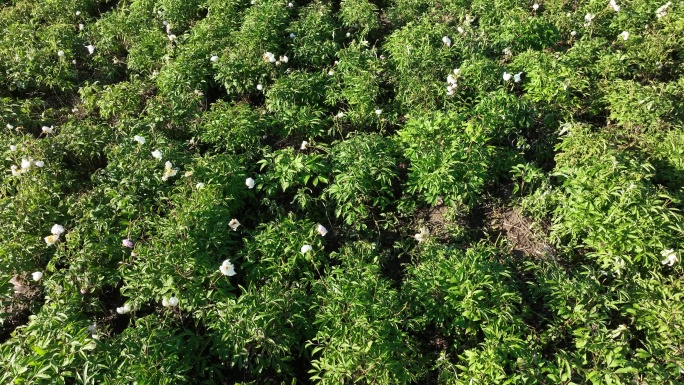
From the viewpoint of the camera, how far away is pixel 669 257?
3713 millimetres

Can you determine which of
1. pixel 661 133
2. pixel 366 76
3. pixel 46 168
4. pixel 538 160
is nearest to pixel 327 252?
pixel 366 76

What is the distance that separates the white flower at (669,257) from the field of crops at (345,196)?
12 centimetres

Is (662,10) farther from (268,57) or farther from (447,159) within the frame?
(268,57)

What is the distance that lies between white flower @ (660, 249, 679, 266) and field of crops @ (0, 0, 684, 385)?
12 centimetres

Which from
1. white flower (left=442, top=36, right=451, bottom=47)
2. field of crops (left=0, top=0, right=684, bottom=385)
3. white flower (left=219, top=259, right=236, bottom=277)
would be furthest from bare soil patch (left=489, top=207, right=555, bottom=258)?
white flower (left=219, top=259, right=236, bottom=277)

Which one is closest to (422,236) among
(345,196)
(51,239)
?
(345,196)

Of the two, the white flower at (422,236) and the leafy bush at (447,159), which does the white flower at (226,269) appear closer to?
the white flower at (422,236)

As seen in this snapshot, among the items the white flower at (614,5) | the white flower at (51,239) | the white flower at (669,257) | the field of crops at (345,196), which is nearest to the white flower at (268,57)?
the field of crops at (345,196)

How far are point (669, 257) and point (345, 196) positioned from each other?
9.68ft

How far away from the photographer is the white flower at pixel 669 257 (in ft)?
12.1

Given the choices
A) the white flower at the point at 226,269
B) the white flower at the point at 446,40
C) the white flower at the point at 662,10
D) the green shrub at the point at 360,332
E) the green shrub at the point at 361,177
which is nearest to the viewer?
the green shrub at the point at 360,332

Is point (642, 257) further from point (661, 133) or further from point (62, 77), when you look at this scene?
point (62, 77)

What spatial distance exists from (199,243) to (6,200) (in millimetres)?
2231

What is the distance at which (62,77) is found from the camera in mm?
6254
